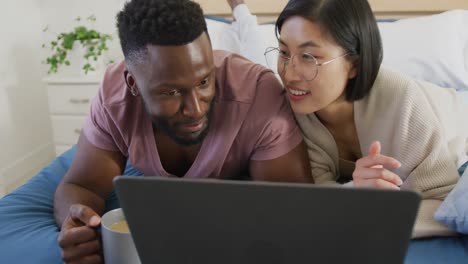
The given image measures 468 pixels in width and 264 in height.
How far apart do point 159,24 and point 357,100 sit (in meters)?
0.54

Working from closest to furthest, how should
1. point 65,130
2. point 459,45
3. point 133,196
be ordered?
point 133,196 < point 459,45 < point 65,130

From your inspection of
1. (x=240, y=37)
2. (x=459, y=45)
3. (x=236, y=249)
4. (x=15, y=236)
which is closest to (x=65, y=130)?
(x=240, y=37)

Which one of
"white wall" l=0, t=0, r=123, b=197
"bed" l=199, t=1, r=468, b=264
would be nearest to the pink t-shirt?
"bed" l=199, t=1, r=468, b=264

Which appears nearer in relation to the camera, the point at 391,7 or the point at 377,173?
the point at 377,173

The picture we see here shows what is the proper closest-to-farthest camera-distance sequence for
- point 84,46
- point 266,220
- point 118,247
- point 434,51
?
point 266,220 → point 118,247 → point 434,51 → point 84,46

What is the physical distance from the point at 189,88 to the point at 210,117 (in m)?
0.14

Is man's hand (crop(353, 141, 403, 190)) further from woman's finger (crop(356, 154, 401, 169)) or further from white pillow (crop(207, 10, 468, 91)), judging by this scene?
white pillow (crop(207, 10, 468, 91))

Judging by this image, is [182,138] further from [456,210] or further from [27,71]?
[27,71]

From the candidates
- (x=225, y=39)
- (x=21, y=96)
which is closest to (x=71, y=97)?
(x=21, y=96)

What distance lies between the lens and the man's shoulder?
1086 millimetres

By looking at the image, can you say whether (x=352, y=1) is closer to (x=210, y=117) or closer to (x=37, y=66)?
(x=210, y=117)

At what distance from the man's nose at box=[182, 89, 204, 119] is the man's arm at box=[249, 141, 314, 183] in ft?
0.74

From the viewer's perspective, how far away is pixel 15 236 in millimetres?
975

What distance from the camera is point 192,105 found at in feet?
3.08
